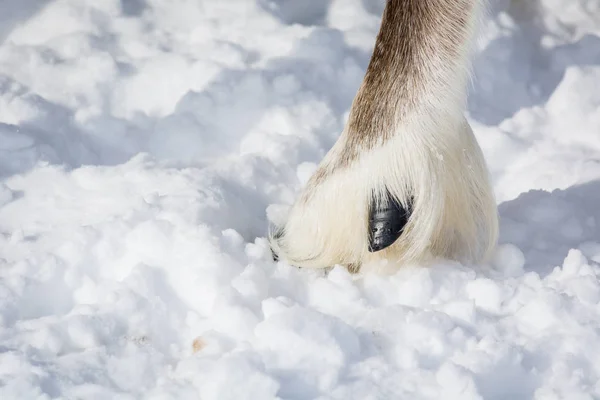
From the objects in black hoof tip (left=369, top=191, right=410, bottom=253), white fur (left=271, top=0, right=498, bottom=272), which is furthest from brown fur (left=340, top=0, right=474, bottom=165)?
black hoof tip (left=369, top=191, right=410, bottom=253)

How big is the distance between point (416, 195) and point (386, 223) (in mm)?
97

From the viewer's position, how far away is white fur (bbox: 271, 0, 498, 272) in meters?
1.98

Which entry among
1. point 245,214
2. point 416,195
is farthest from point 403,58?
point 245,214

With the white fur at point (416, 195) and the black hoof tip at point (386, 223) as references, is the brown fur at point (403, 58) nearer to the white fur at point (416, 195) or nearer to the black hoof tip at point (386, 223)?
the white fur at point (416, 195)

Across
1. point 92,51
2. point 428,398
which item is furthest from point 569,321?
point 92,51

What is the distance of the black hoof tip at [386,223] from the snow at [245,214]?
0.32ft

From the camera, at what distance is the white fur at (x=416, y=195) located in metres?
1.98

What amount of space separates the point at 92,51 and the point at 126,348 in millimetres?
1459

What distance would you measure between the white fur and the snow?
6 centimetres

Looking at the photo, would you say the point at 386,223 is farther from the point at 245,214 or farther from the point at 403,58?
the point at 245,214

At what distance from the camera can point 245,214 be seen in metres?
2.32

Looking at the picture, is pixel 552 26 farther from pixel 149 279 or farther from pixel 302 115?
pixel 149 279

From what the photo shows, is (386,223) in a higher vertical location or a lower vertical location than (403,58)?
lower

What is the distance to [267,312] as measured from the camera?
181 centimetres
